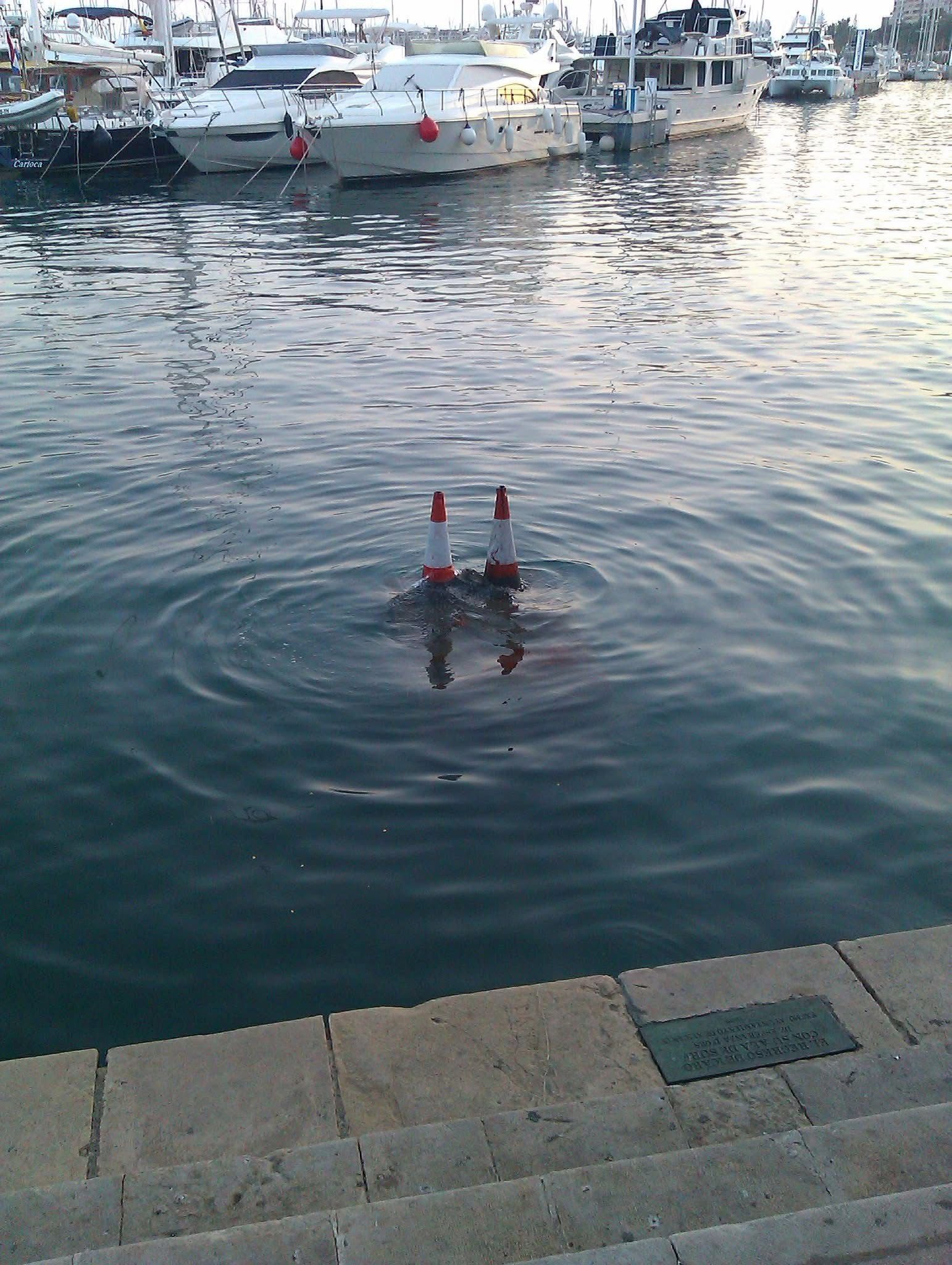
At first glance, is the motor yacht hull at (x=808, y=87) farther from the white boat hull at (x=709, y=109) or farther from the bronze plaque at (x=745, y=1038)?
the bronze plaque at (x=745, y=1038)

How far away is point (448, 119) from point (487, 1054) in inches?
1394

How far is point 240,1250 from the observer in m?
2.58

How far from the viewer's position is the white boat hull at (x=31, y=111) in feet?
118

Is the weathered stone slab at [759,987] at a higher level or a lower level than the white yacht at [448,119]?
lower

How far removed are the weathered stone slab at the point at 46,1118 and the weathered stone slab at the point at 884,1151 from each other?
1978mm

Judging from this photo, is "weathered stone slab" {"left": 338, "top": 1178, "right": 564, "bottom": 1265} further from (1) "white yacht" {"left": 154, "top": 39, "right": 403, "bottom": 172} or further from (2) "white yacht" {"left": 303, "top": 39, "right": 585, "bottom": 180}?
(1) "white yacht" {"left": 154, "top": 39, "right": 403, "bottom": 172}

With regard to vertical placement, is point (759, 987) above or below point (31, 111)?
below

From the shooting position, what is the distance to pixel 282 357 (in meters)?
13.7

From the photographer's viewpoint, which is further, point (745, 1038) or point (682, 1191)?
point (745, 1038)

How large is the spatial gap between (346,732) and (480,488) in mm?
3926

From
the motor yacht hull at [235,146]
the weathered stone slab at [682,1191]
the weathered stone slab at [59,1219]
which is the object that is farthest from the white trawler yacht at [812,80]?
the weathered stone slab at [59,1219]

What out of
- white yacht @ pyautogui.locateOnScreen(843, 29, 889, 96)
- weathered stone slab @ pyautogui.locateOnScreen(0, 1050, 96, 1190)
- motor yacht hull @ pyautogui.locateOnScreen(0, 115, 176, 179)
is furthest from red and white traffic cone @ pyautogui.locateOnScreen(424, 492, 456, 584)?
white yacht @ pyautogui.locateOnScreen(843, 29, 889, 96)

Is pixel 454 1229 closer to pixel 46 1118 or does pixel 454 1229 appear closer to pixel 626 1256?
pixel 626 1256

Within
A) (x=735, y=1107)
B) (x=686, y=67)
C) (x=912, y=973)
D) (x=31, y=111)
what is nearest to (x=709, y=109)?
(x=686, y=67)
